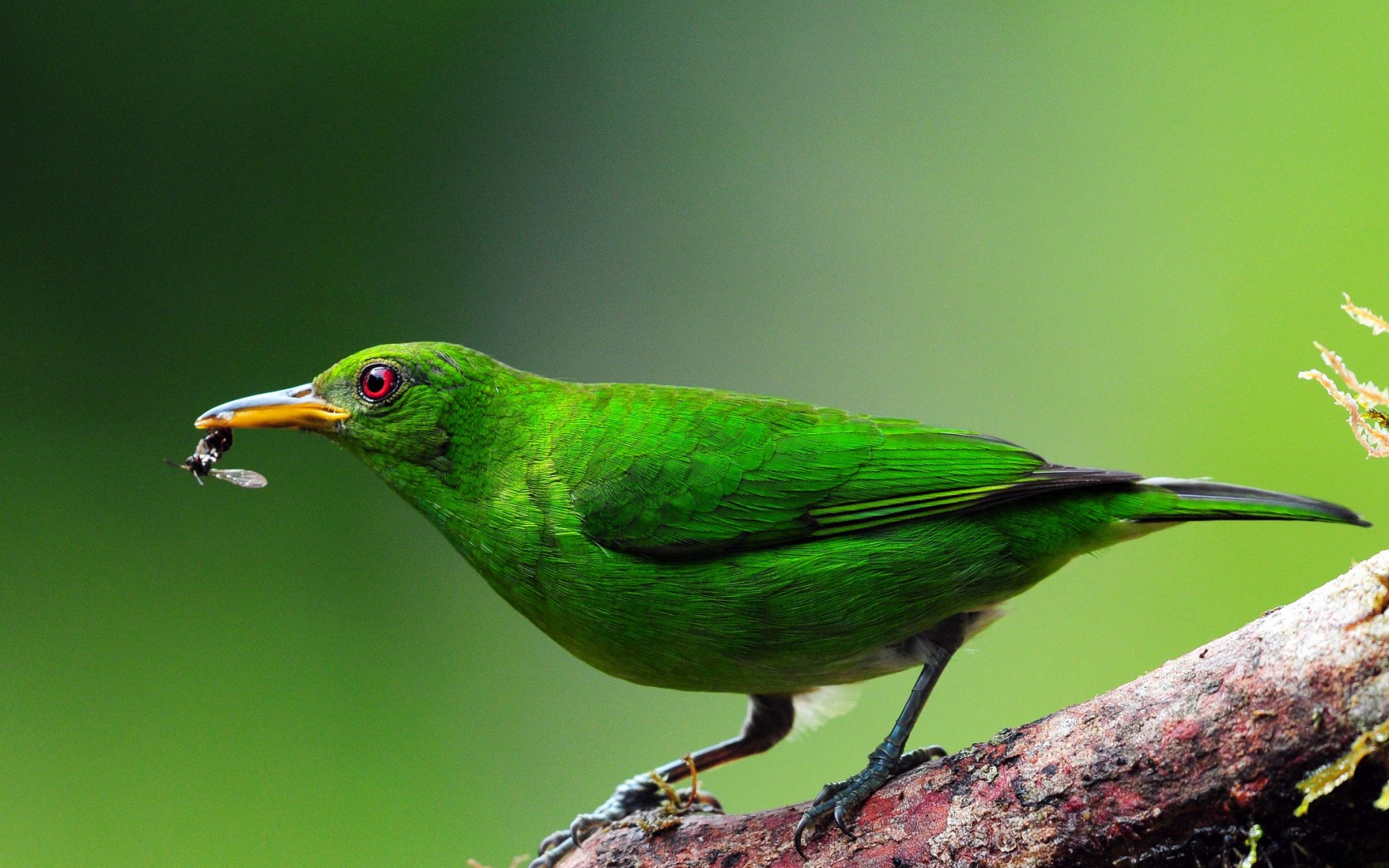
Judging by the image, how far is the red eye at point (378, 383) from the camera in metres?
3.71

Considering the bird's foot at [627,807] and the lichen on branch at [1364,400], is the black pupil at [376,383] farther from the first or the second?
the lichen on branch at [1364,400]

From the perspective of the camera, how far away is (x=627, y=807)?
3.78 m

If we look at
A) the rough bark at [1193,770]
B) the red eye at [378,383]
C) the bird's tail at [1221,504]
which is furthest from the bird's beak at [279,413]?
the bird's tail at [1221,504]

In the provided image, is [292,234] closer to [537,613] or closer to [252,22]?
[252,22]

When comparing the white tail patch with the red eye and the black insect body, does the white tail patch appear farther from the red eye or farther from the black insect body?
the black insect body

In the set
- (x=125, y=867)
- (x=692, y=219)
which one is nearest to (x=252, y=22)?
(x=692, y=219)

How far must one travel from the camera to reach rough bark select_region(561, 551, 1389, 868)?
2045 millimetres

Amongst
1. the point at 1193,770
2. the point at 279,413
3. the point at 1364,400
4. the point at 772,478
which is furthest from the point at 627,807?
the point at 1364,400

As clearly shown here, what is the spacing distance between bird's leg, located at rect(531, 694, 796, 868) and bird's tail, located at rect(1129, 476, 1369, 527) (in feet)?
4.72

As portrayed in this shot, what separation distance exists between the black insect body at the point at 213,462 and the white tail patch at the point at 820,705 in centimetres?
209

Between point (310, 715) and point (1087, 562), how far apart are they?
5046mm

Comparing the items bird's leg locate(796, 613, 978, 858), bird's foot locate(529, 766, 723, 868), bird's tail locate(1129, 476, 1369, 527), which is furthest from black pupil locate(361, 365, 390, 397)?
bird's tail locate(1129, 476, 1369, 527)

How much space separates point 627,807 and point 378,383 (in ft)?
5.51

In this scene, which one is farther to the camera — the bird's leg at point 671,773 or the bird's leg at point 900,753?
the bird's leg at point 671,773
